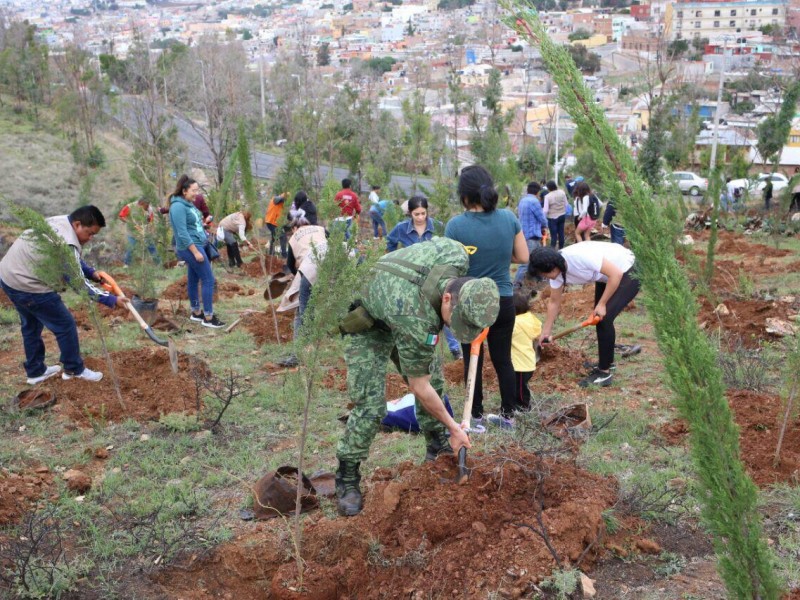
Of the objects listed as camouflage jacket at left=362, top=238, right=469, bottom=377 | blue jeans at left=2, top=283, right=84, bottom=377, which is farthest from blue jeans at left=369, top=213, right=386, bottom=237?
camouflage jacket at left=362, top=238, right=469, bottom=377

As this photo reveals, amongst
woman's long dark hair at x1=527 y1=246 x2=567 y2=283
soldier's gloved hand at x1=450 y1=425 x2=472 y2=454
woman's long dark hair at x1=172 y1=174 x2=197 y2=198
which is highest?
woman's long dark hair at x1=172 y1=174 x2=197 y2=198

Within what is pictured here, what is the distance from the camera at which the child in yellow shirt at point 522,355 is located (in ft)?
17.0

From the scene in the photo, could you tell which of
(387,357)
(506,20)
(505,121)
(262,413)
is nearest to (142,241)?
(262,413)

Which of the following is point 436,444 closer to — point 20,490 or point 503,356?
point 503,356

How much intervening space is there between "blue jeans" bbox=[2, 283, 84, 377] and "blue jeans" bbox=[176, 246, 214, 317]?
172 cm

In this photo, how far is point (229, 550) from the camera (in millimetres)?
3609

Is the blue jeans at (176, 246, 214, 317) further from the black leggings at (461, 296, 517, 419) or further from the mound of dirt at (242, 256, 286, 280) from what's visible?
the black leggings at (461, 296, 517, 419)

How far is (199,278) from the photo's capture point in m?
8.13

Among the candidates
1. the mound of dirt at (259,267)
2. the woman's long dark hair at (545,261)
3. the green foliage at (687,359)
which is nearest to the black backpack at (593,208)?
the mound of dirt at (259,267)

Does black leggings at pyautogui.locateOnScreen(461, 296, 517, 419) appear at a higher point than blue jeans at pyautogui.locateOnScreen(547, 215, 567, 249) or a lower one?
higher

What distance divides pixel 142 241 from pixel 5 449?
12.3 feet

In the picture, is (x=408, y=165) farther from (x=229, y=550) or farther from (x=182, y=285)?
(x=229, y=550)

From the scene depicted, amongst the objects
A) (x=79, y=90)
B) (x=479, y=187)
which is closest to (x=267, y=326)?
(x=479, y=187)

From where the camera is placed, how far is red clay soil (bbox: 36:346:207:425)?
221 inches
